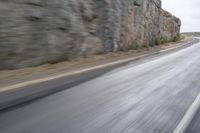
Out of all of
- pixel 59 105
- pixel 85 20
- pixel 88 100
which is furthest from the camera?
pixel 85 20

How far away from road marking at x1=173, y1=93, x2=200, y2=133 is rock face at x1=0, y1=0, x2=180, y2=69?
6.04 meters

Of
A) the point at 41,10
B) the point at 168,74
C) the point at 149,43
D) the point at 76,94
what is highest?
the point at 41,10

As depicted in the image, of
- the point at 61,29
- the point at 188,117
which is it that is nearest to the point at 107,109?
the point at 188,117

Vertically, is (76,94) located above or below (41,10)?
below

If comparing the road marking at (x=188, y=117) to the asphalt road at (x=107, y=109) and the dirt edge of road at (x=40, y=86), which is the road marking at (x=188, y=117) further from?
the dirt edge of road at (x=40, y=86)

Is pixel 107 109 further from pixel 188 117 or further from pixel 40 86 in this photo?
pixel 40 86

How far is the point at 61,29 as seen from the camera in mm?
15531

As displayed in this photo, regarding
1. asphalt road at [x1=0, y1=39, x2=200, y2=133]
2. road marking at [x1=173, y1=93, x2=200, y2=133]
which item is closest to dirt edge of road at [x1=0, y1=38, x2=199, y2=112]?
asphalt road at [x1=0, y1=39, x2=200, y2=133]

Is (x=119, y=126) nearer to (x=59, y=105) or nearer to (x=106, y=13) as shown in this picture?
(x=59, y=105)

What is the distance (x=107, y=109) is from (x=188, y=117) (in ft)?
5.70

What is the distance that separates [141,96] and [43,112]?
3224 millimetres

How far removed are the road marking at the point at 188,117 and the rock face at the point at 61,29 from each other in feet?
19.8

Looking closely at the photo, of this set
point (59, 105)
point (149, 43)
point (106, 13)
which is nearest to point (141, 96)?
point (59, 105)

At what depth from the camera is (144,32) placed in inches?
1257
